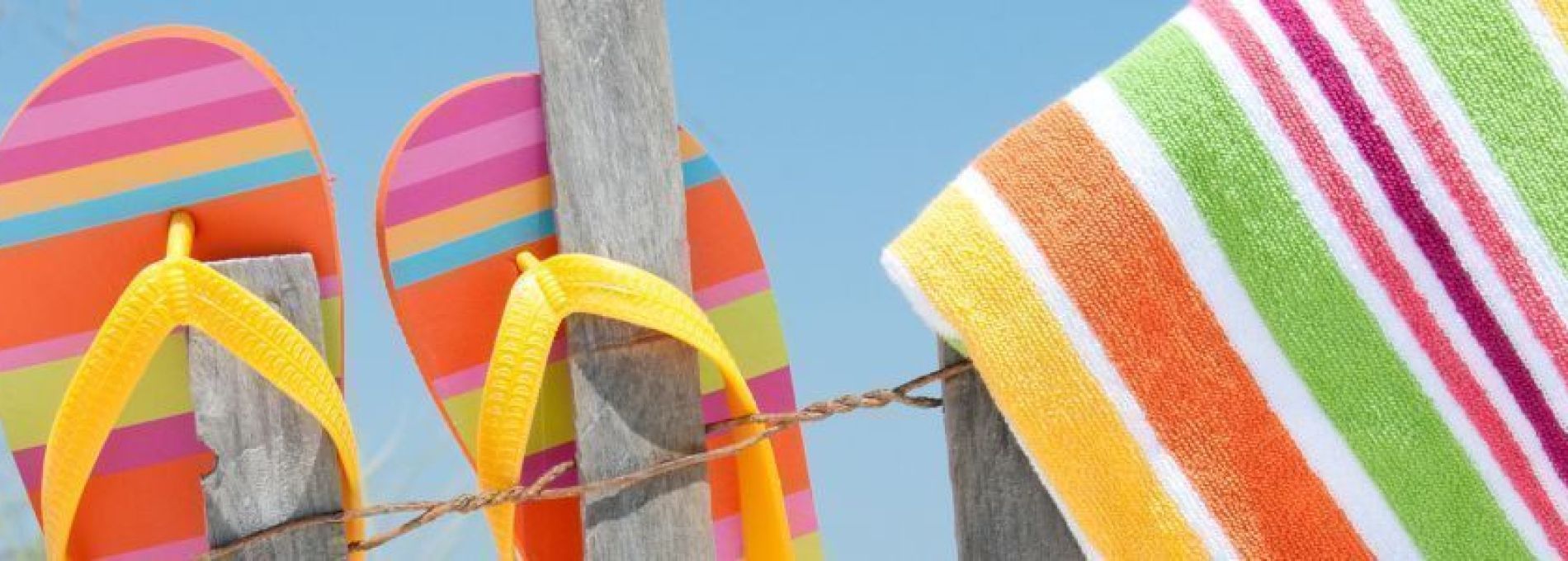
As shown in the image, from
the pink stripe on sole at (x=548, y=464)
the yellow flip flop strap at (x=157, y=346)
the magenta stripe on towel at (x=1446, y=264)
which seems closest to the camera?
the magenta stripe on towel at (x=1446, y=264)

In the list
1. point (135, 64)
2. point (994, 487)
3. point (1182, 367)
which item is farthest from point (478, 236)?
point (1182, 367)

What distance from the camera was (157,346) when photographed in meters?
1.33

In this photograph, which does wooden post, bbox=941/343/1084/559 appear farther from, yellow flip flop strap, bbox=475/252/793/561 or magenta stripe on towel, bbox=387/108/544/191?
magenta stripe on towel, bbox=387/108/544/191

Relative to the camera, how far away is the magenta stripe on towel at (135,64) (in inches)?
53.4

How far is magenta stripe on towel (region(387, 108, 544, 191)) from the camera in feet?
4.53

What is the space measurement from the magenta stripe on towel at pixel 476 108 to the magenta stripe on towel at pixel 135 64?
16 cm

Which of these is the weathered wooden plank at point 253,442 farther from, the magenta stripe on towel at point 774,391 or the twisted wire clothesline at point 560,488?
the magenta stripe on towel at point 774,391

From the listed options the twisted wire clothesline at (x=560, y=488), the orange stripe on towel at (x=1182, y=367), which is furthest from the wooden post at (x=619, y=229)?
the orange stripe on towel at (x=1182, y=367)

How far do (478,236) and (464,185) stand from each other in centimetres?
4

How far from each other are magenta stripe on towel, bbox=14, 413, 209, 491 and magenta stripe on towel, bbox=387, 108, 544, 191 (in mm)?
268

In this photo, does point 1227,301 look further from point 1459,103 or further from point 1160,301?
point 1459,103

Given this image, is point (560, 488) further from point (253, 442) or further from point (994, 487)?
point (994, 487)

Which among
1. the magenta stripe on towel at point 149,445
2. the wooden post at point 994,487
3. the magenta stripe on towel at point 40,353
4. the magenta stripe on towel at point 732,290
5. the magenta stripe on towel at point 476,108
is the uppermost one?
the magenta stripe on towel at point 476,108

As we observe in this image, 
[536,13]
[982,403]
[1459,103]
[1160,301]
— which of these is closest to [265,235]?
[536,13]
